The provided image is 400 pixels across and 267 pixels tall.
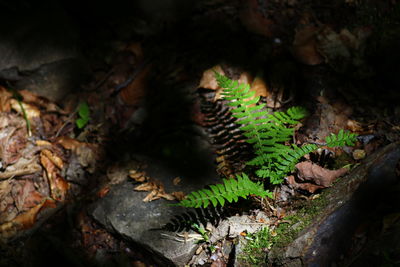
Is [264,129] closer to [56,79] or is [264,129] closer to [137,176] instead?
[137,176]

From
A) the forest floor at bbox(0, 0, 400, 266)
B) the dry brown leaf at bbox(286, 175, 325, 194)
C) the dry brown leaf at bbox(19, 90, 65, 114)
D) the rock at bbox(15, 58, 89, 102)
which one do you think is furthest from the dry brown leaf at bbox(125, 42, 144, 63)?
the dry brown leaf at bbox(286, 175, 325, 194)

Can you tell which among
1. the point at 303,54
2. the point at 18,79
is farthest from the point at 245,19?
the point at 18,79

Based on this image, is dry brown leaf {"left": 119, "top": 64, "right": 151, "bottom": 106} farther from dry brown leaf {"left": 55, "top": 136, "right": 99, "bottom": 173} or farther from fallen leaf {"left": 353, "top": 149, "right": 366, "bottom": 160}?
fallen leaf {"left": 353, "top": 149, "right": 366, "bottom": 160}

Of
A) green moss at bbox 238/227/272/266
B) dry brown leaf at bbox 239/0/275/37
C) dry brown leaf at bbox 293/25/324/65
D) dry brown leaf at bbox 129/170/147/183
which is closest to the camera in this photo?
green moss at bbox 238/227/272/266

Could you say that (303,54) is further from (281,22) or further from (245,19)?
(245,19)

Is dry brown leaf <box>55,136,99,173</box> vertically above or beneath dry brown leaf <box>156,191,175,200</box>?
beneath

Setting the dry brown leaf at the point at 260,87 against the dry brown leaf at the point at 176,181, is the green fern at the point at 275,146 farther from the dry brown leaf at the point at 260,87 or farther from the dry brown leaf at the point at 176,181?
the dry brown leaf at the point at 176,181
